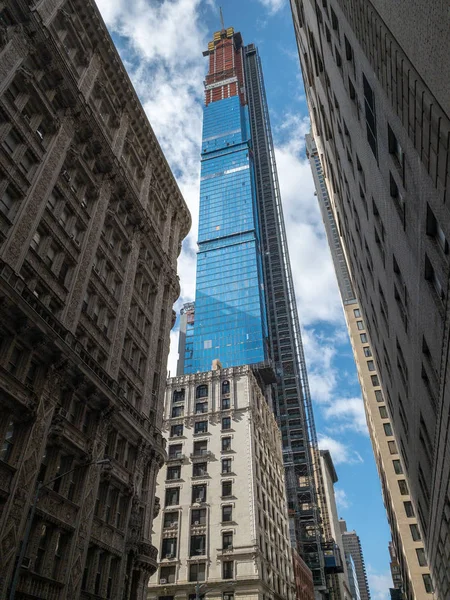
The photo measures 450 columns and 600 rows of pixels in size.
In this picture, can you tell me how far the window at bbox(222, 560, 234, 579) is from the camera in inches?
2157

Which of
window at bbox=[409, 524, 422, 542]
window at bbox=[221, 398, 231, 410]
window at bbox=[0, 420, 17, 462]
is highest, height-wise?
window at bbox=[221, 398, 231, 410]

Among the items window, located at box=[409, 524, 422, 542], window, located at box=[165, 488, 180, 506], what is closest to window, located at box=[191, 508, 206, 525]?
window, located at box=[165, 488, 180, 506]

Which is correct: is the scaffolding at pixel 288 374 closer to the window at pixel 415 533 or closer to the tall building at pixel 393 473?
the tall building at pixel 393 473

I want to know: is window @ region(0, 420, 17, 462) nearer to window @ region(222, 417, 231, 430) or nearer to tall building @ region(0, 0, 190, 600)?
tall building @ region(0, 0, 190, 600)

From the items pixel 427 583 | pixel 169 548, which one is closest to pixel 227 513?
pixel 169 548

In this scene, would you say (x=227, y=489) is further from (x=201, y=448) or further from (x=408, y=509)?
(x=408, y=509)

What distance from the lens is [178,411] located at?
233ft

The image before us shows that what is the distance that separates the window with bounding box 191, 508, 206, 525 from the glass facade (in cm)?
5799

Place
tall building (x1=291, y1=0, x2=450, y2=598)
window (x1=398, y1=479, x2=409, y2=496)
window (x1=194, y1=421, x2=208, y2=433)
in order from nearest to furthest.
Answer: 1. tall building (x1=291, y1=0, x2=450, y2=598)
2. window (x1=398, y1=479, x2=409, y2=496)
3. window (x1=194, y1=421, x2=208, y2=433)

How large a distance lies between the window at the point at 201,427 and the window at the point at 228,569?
17.2m

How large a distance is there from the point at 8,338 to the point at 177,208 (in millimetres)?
34034

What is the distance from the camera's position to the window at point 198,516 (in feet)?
194

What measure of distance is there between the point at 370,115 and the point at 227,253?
124896mm

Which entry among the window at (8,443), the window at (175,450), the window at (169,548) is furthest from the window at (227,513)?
the window at (8,443)
